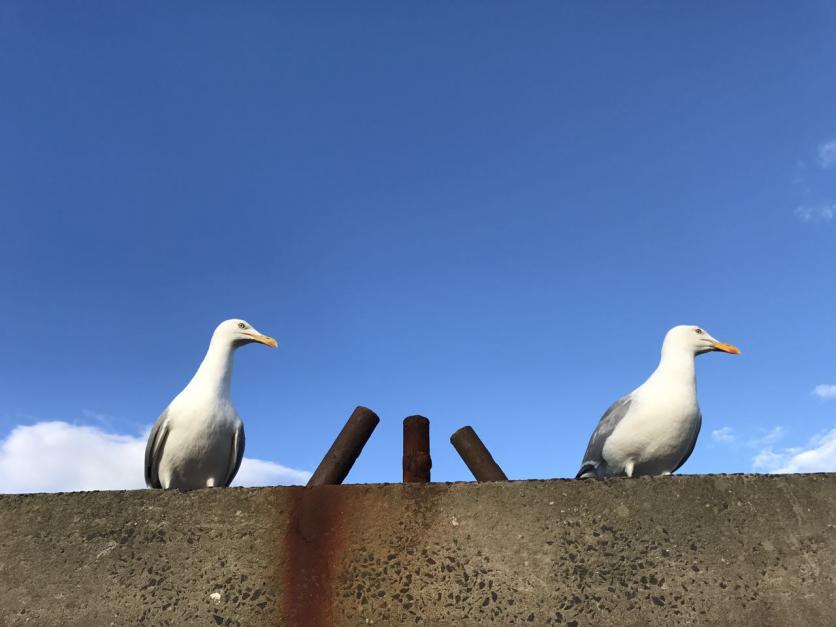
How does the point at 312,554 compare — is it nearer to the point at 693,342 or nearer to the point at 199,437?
the point at 199,437

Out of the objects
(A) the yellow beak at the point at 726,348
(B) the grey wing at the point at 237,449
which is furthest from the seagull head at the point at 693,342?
(B) the grey wing at the point at 237,449

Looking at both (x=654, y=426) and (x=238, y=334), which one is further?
(x=238, y=334)

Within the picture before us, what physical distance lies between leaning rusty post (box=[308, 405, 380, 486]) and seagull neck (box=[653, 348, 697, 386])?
1989 mm

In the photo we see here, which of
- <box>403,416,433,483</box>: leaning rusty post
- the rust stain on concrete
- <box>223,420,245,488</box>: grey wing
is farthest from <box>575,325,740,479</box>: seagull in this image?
<box>223,420,245,488</box>: grey wing

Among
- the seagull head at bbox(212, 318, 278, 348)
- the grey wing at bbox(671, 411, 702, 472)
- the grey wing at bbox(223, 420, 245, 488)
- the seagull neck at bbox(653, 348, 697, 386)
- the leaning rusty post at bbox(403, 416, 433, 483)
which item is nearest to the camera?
the leaning rusty post at bbox(403, 416, 433, 483)

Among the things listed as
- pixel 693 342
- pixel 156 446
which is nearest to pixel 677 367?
pixel 693 342

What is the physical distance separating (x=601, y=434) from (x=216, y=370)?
272 cm

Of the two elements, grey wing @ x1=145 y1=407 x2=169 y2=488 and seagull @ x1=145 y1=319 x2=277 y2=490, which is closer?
seagull @ x1=145 y1=319 x2=277 y2=490

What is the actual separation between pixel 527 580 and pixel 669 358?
2074 millimetres

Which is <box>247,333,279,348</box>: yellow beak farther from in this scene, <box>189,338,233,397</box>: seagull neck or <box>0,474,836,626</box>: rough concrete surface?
<box>0,474,836,626</box>: rough concrete surface

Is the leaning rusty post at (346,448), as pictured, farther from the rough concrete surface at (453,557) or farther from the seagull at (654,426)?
the seagull at (654,426)

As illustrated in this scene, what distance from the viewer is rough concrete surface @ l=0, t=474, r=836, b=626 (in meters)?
3.42

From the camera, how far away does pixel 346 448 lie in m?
4.41

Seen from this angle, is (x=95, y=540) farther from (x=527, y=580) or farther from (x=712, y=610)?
(x=712, y=610)
